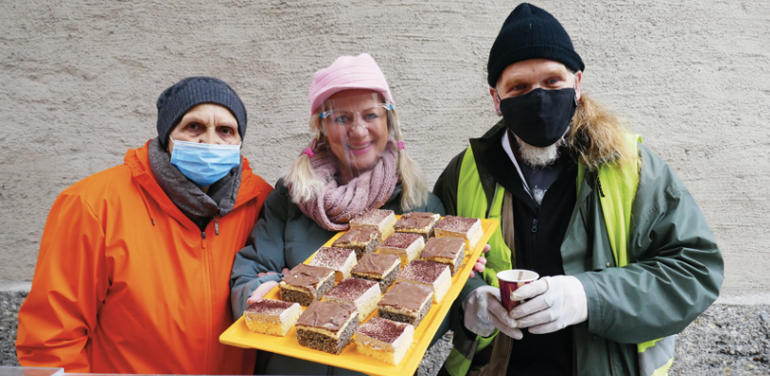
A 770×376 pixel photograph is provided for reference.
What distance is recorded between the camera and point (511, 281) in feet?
6.52

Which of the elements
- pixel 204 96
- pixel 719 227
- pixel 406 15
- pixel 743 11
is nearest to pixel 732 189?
pixel 719 227

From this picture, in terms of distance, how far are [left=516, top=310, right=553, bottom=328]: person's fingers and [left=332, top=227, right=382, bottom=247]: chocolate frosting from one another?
96 cm

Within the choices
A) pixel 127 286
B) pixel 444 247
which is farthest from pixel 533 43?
pixel 127 286

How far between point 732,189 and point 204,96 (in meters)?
4.69

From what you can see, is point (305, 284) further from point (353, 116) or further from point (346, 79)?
point (346, 79)

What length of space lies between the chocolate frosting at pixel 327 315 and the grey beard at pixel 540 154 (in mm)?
1409

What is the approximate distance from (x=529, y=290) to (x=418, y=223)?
906mm

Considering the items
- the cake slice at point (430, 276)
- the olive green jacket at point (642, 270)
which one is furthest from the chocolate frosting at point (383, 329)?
the olive green jacket at point (642, 270)

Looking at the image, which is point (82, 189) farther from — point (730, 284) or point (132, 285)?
point (730, 284)

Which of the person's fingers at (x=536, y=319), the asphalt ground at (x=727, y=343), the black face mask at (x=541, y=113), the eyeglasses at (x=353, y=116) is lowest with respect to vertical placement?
the asphalt ground at (x=727, y=343)

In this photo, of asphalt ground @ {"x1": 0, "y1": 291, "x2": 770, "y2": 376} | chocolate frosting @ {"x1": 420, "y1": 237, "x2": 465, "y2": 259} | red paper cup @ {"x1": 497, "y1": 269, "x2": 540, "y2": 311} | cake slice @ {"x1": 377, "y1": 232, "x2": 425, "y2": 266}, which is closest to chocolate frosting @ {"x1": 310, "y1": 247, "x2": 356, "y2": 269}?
cake slice @ {"x1": 377, "y1": 232, "x2": 425, "y2": 266}

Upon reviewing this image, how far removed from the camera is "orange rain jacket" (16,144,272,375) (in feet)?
7.14

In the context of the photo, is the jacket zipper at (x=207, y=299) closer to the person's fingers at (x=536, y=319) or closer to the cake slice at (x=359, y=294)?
the cake slice at (x=359, y=294)

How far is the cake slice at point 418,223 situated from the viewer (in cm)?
271
